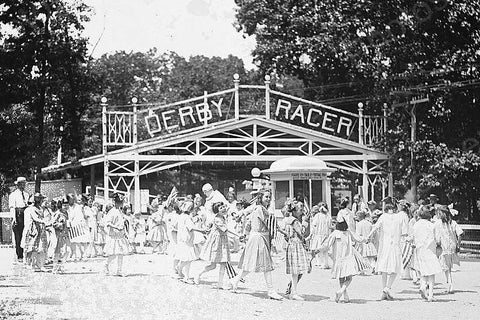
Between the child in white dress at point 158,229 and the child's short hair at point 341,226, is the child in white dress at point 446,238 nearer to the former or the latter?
the child's short hair at point 341,226

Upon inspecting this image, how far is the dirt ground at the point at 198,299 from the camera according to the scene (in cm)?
1188

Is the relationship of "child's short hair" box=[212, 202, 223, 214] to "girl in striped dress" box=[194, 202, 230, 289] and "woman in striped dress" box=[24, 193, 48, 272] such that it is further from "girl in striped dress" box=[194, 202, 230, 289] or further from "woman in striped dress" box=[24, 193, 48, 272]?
"woman in striped dress" box=[24, 193, 48, 272]

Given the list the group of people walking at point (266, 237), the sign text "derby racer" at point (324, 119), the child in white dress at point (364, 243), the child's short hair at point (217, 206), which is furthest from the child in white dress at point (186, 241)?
the sign text "derby racer" at point (324, 119)

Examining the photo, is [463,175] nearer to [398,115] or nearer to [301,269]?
[398,115]

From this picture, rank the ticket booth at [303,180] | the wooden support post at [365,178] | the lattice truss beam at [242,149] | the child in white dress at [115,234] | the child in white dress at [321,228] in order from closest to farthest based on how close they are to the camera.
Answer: the child in white dress at [115,234] → the child in white dress at [321,228] → the ticket booth at [303,180] → the lattice truss beam at [242,149] → the wooden support post at [365,178]

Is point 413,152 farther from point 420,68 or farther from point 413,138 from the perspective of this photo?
point 420,68

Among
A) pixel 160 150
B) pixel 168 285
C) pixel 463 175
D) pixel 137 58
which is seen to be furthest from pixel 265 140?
pixel 137 58

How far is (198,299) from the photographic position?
534 inches

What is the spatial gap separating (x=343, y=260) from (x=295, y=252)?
0.85 metres

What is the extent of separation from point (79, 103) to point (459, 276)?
2052 centimetres

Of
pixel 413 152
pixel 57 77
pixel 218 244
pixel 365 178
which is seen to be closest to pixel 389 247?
pixel 218 244

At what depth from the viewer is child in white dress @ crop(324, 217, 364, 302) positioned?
43.8 ft

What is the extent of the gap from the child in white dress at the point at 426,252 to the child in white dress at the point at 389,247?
1.09 ft

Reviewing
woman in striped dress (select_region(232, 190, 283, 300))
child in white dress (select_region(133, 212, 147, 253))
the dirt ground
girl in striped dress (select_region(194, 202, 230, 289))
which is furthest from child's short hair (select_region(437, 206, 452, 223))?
child in white dress (select_region(133, 212, 147, 253))
